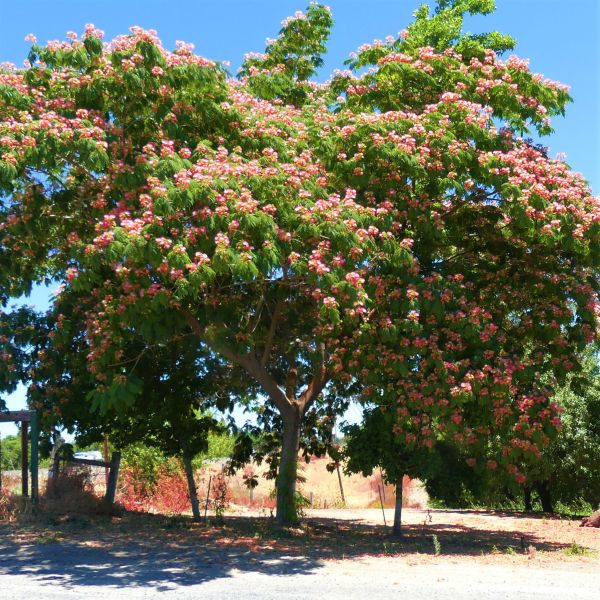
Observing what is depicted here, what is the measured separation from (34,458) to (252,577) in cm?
696

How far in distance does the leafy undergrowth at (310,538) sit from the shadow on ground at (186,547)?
2 centimetres

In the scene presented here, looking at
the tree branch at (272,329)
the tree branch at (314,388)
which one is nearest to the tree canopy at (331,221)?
the tree branch at (272,329)

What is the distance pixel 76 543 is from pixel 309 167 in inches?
264

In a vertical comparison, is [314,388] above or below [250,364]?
below

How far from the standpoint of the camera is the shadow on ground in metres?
9.59

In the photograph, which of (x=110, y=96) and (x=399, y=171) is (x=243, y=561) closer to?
(x=399, y=171)

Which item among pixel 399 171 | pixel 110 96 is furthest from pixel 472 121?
pixel 110 96

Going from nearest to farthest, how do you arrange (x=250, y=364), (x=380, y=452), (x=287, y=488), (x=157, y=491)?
(x=380, y=452)
(x=250, y=364)
(x=287, y=488)
(x=157, y=491)

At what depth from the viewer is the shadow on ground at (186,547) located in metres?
9.59

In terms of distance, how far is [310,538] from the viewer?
13352 millimetres

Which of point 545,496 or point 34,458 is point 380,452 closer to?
point 34,458

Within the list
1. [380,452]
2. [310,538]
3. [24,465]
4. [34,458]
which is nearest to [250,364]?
[380,452]

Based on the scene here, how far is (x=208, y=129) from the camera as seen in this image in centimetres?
1223

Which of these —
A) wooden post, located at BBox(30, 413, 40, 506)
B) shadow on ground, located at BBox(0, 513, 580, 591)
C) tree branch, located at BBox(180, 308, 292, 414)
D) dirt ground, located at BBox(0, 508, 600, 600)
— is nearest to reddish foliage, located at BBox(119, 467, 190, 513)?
shadow on ground, located at BBox(0, 513, 580, 591)
